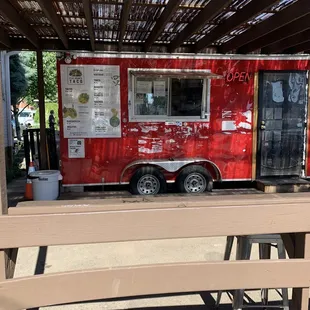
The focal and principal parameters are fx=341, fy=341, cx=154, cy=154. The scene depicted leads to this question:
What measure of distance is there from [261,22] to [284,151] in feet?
8.87

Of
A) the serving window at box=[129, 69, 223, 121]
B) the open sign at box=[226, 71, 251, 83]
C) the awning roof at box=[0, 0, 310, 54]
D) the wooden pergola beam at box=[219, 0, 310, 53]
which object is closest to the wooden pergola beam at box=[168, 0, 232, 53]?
the awning roof at box=[0, 0, 310, 54]

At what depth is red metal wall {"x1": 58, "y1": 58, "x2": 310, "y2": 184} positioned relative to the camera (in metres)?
6.14

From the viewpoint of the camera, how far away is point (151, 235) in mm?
1568

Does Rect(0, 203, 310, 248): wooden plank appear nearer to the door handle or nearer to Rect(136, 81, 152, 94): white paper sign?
Rect(136, 81, 152, 94): white paper sign

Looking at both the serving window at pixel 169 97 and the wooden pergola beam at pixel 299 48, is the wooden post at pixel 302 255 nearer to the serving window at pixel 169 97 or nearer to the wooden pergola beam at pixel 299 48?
the serving window at pixel 169 97

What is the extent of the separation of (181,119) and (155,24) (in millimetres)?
1896

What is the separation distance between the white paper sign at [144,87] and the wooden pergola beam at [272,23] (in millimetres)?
1493

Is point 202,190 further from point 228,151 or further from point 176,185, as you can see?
point 228,151

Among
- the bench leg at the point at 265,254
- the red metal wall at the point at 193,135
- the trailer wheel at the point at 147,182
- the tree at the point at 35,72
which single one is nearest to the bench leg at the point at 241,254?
the bench leg at the point at 265,254

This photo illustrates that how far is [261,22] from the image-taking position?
495 centimetres

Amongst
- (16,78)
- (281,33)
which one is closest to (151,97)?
(281,33)

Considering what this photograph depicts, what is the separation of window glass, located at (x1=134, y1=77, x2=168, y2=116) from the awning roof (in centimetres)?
59

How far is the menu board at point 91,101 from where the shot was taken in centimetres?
597

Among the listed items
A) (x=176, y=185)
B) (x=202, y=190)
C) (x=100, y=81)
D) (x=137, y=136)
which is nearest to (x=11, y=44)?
(x=100, y=81)
